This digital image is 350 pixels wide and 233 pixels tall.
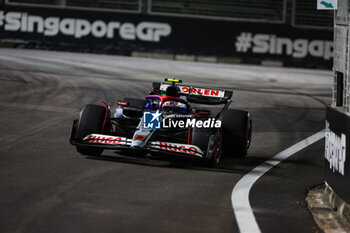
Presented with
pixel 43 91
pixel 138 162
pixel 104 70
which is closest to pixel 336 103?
pixel 138 162

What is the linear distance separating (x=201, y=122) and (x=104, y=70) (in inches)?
618

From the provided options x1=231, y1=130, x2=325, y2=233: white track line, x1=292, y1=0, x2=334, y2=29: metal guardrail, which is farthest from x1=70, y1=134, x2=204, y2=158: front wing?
x1=292, y1=0, x2=334, y2=29: metal guardrail

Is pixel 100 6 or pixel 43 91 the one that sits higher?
pixel 100 6

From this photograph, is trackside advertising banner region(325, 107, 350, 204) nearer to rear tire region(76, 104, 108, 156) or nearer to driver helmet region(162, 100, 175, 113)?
driver helmet region(162, 100, 175, 113)

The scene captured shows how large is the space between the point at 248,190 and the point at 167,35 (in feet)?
74.6

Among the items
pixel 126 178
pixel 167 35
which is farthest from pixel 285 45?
pixel 126 178

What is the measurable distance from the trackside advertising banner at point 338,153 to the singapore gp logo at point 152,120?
2.51 metres

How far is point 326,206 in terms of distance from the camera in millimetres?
8305

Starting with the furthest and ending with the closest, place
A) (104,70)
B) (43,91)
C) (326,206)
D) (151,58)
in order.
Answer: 1. (151,58)
2. (104,70)
3. (43,91)
4. (326,206)

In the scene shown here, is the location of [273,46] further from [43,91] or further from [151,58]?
[43,91]

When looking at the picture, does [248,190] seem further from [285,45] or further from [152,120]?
[285,45]

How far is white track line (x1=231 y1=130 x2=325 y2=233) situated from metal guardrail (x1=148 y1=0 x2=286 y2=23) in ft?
60.6

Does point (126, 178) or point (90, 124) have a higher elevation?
point (90, 124)

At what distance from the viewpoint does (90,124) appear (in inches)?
411
